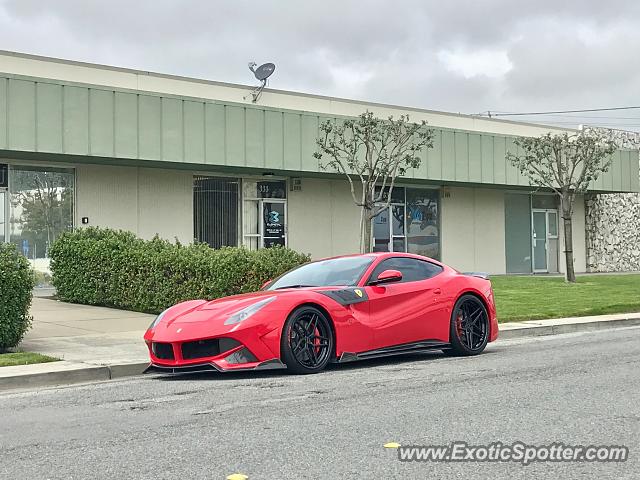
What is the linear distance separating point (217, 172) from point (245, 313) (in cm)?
1733

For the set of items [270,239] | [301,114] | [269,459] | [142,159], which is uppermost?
[301,114]

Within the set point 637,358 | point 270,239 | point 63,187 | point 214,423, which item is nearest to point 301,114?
point 270,239

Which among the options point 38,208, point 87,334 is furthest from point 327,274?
point 38,208

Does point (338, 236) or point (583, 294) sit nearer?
point (583, 294)

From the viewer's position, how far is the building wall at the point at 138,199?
77.6ft

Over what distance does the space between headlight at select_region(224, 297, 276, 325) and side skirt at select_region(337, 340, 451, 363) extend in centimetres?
111

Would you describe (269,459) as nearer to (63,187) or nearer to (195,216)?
(63,187)

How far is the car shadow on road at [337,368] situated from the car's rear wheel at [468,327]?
190 millimetres

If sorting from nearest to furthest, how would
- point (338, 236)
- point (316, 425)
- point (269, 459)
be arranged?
point (269, 459) < point (316, 425) < point (338, 236)

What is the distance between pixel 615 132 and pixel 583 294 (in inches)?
731

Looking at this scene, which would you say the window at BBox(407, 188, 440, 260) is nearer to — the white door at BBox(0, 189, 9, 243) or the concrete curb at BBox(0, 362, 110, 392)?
the white door at BBox(0, 189, 9, 243)

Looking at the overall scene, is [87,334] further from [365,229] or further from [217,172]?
[217,172]

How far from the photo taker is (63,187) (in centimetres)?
2319

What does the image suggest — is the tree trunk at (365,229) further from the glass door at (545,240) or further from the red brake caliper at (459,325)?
the glass door at (545,240)
